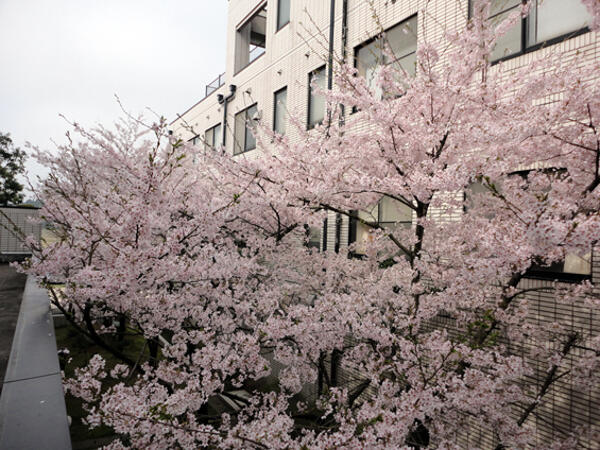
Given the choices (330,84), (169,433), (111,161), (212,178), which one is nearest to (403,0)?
(330,84)

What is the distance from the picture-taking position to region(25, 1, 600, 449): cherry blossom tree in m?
3.32

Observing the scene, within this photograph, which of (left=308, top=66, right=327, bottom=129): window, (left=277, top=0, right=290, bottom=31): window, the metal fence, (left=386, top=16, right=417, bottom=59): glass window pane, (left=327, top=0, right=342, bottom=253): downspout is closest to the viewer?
(left=386, top=16, right=417, bottom=59): glass window pane

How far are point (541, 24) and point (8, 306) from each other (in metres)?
10.6

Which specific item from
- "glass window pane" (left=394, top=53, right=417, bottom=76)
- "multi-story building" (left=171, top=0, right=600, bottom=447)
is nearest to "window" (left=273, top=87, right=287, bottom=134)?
"multi-story building" (left=171, top=0, right=600, bottom=447)

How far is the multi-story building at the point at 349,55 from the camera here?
16.0 feet

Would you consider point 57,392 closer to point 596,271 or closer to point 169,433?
point 169,433

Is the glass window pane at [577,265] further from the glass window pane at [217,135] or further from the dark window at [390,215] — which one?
the glass window pane at [217,135]

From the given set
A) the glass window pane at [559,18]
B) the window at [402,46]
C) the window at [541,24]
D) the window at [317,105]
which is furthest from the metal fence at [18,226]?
the glass window pane at [559,18]

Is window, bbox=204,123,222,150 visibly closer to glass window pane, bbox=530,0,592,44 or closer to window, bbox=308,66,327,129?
window, bbox=308,66,327,129

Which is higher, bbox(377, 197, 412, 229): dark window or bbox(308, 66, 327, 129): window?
bbox(308, 66, 327, 129): window

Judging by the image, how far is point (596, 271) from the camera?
4.55m

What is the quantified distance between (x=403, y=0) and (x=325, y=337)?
7.69 m

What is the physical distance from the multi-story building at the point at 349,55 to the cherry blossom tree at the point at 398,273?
0.94ft

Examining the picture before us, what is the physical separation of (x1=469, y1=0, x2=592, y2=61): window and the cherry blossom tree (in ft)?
1.66
